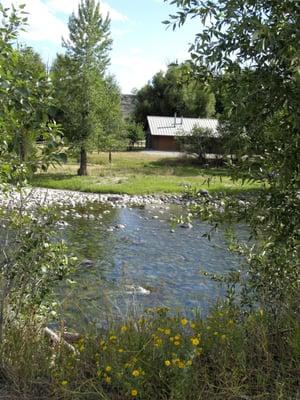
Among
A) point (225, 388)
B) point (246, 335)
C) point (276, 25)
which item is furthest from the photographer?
point (246, 335)

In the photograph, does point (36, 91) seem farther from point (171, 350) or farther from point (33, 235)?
point (171, 350)

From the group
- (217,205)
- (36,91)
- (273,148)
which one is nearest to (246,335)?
(217,205)

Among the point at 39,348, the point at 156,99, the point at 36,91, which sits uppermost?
the point at 156,99

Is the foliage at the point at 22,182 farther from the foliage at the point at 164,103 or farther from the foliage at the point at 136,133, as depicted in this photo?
the foliage at the point at 164,103

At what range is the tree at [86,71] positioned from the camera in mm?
30578

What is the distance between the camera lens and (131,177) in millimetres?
33656

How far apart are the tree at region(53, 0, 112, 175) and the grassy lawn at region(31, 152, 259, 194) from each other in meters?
2.13

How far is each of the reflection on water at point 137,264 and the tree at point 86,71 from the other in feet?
35.8

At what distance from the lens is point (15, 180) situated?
4.43m

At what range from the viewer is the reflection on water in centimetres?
842

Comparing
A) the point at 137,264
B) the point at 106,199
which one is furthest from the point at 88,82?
the point at 137,264

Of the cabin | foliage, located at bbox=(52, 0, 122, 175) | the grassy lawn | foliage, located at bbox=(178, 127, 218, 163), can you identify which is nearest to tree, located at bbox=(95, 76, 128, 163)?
foliage, located at bbox=(52, 0, 122, 175)

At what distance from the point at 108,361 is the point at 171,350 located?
435 mm

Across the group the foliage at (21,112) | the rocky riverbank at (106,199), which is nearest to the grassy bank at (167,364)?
the foliage at (21,112)
